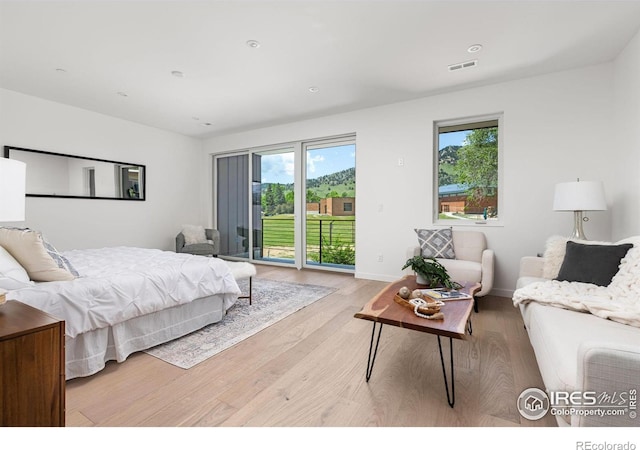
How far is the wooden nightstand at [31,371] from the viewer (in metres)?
1.00

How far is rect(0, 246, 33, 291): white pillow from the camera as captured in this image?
1646 millimetres

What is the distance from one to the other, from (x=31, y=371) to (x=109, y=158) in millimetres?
4615

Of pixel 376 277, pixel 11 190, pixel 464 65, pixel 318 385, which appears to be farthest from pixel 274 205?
pixel 11 190

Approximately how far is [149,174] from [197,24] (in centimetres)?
360

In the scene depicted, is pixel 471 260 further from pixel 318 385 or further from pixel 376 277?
pixel 318 385

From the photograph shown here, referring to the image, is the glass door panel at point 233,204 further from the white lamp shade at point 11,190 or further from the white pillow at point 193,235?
the white lamp shade at point 11,190

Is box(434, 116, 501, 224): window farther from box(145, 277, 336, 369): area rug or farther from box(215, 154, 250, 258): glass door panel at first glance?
box(215, 154, 250, 258): glass door panel

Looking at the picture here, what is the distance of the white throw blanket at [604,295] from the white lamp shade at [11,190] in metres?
2.69

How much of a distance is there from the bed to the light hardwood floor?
152 millimetres

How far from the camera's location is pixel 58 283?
71.0 inches

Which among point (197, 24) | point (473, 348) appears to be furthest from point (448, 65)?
point (473, 348)

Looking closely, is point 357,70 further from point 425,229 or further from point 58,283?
point 58,283

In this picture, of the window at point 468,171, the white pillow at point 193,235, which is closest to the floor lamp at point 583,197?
the window at point 468,171

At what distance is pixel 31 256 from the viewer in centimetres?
189
